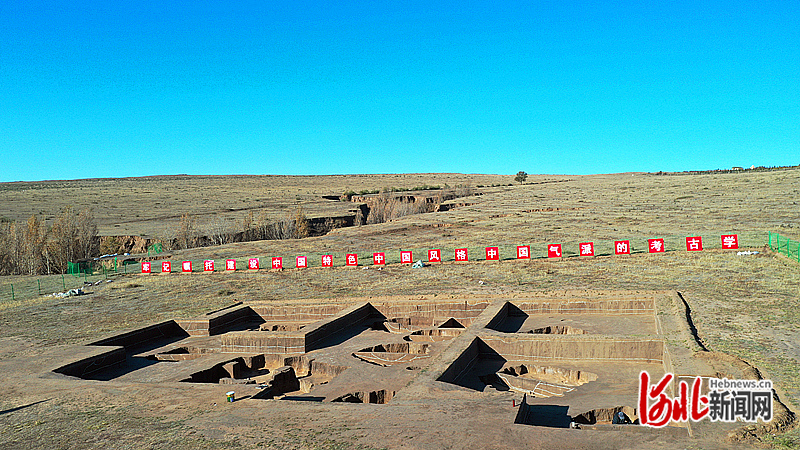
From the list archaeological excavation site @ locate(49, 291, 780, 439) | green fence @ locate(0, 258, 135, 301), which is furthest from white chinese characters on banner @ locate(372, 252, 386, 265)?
green fence @ locate(0, 258, 135, 301)

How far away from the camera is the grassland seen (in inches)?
345

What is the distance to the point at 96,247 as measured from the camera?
37.4 m

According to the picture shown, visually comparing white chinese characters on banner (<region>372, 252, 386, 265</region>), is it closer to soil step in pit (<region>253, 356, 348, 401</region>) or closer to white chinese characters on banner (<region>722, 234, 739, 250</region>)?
soil step in pit (<region>253, 356, 348, 401</region>)

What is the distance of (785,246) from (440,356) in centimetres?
1660

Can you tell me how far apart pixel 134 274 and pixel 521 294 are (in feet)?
69.7

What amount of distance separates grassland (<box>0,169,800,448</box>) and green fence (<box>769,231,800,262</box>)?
0.53 meters

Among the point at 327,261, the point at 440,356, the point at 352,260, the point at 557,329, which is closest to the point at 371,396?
the point at 440,356

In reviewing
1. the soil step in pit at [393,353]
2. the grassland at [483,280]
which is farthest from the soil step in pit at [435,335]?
the grassland at [483,280]

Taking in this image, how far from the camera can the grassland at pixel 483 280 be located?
8758 millimetres

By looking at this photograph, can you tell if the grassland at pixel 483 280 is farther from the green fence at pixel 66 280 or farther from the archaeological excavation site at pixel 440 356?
the green fence at pixel 66 280

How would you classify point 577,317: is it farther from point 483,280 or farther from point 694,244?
point 694,244

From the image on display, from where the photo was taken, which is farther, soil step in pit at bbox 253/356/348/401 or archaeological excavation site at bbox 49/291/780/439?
soil step in pit at bbox 253/356/348/401

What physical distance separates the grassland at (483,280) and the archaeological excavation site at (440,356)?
103cm

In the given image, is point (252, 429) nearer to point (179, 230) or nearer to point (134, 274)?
point (134, 274)
